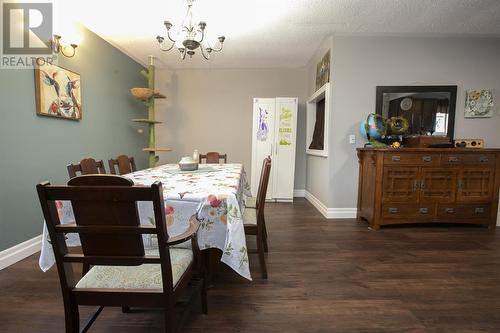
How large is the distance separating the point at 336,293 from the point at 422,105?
283 cm

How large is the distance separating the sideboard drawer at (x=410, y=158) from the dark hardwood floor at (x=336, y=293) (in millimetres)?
859

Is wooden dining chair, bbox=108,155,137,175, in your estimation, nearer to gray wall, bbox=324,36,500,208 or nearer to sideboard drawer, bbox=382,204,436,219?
gray wall, bbox=324,36,500,208

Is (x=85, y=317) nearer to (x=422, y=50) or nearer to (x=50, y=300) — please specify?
(x=50, y=300)

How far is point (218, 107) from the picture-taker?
487 centimetres

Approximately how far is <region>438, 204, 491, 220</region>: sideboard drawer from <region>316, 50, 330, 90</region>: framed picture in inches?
84.3

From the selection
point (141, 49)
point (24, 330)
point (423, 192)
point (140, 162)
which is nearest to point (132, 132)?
point (140, 162)

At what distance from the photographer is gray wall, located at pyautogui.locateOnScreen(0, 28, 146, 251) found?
7.05ft

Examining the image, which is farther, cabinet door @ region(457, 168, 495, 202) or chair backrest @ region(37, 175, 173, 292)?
cabinet door @ region(457, 168, 495, 202)

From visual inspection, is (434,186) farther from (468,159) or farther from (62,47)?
(62,47)

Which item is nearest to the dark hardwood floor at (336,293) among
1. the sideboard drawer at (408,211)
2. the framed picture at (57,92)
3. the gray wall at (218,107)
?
the sideboard drawer at (408,211)

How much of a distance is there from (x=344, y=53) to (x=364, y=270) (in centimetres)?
264

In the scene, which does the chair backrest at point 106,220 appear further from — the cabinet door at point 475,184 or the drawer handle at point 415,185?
the cabinet door at point 475,184

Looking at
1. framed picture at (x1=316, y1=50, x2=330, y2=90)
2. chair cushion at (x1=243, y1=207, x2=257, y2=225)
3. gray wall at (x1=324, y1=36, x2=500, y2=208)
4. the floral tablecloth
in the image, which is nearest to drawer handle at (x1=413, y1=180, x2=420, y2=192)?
gray wall at (x1=324, y1=36, x2=500, y2=208)

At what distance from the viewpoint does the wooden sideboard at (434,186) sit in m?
2.95
